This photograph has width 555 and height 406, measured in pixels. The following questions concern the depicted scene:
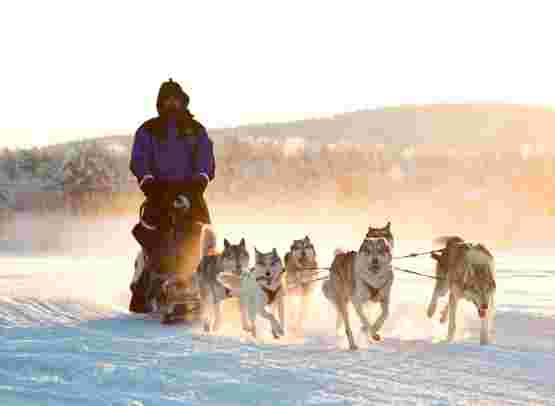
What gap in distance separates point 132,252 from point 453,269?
16.6 metres

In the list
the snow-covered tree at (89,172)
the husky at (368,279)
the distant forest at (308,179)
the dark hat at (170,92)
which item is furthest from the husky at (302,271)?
the snow-covered tree at (89,172)

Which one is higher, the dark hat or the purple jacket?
the dark hat

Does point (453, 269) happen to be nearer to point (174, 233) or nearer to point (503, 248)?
point (174, 233)

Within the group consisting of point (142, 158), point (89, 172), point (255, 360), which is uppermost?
point (89, 172)

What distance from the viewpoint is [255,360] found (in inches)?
305

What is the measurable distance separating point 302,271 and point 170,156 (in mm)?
2155

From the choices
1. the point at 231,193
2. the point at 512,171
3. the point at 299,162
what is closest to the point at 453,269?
the point at 231,193

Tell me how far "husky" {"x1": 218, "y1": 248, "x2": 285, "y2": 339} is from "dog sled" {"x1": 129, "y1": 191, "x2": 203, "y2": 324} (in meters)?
0.96

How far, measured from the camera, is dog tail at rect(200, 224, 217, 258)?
10.7 meters

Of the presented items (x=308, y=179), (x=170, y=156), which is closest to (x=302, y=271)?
(x=170, y=156)

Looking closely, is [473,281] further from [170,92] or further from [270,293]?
[170,92]

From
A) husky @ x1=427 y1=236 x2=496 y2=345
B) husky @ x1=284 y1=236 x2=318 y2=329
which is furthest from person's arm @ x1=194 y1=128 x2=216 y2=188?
husky @ x1=427 y1=236 x2=496 y2=345

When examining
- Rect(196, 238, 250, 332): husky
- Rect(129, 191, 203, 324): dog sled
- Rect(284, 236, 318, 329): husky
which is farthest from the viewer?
Rect(284, 236, 318, 329): husky

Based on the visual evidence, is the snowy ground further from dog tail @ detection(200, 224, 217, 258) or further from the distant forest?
the distant forest
